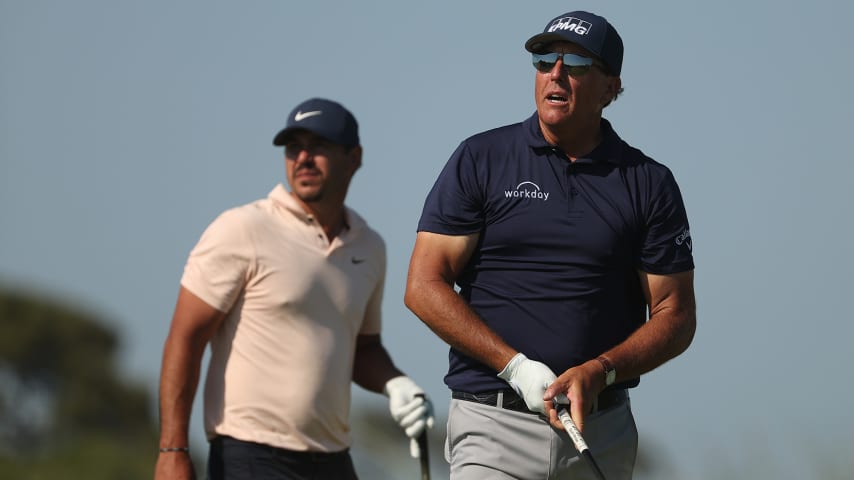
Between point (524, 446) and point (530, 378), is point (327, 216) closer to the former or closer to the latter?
point (524, 446)

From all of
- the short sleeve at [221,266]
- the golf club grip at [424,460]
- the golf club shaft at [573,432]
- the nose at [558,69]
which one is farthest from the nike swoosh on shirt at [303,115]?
the golf club shaft at [573,432]

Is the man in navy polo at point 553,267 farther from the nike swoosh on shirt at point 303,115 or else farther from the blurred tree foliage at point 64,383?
the blurred tree foliage at point 64,383

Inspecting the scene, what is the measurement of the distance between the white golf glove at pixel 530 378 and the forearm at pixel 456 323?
1.5 inches

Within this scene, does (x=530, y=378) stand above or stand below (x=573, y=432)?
above

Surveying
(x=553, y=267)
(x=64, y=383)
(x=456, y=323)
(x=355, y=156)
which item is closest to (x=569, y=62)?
(x=553, y=267)

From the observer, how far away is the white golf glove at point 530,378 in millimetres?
5359

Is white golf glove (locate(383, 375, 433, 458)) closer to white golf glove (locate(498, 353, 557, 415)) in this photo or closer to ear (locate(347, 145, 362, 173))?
ear (locate(347, 145, 362, 173))

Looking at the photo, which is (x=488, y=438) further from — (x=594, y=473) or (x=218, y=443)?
(x=218, y=443)

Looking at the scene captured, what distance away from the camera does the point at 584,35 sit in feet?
18.7

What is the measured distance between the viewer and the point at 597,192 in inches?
224

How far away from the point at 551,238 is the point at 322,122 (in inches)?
94.7

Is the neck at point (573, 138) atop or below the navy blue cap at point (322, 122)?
below

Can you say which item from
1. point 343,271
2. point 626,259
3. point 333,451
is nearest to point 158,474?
point 333,451

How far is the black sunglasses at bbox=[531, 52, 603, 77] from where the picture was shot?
18.8 ft
